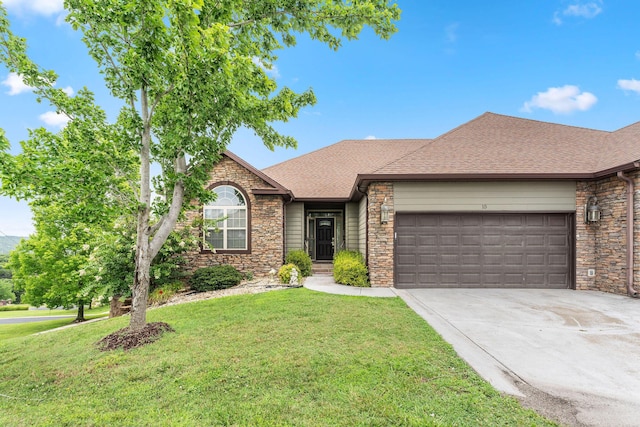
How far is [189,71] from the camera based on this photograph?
4203 mm

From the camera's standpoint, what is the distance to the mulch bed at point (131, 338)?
4555 mm

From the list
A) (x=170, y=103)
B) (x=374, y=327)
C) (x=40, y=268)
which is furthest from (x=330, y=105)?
(x=40, y=268)

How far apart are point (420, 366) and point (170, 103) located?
5588mm

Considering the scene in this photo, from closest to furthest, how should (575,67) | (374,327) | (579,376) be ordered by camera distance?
(579,376), (374,327), (575,67)

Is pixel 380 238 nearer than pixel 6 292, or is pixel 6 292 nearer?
pixel 380 238

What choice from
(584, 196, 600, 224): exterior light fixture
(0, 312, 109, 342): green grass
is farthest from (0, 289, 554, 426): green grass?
(0, 312, 109, 342): green grass

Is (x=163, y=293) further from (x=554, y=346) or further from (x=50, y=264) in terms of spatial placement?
(x=50, y=264)

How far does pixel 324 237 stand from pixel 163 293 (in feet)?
21.8

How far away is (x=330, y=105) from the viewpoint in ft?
58.1

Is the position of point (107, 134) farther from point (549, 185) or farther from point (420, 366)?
point (549, 185)

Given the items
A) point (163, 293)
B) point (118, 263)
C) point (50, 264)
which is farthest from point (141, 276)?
point (50, 264)

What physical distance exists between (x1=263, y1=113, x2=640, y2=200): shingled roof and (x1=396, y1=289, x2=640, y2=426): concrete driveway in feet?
10.9

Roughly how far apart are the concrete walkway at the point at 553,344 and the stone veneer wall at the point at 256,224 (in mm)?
3751

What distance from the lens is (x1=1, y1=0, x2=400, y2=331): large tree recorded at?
396cm
